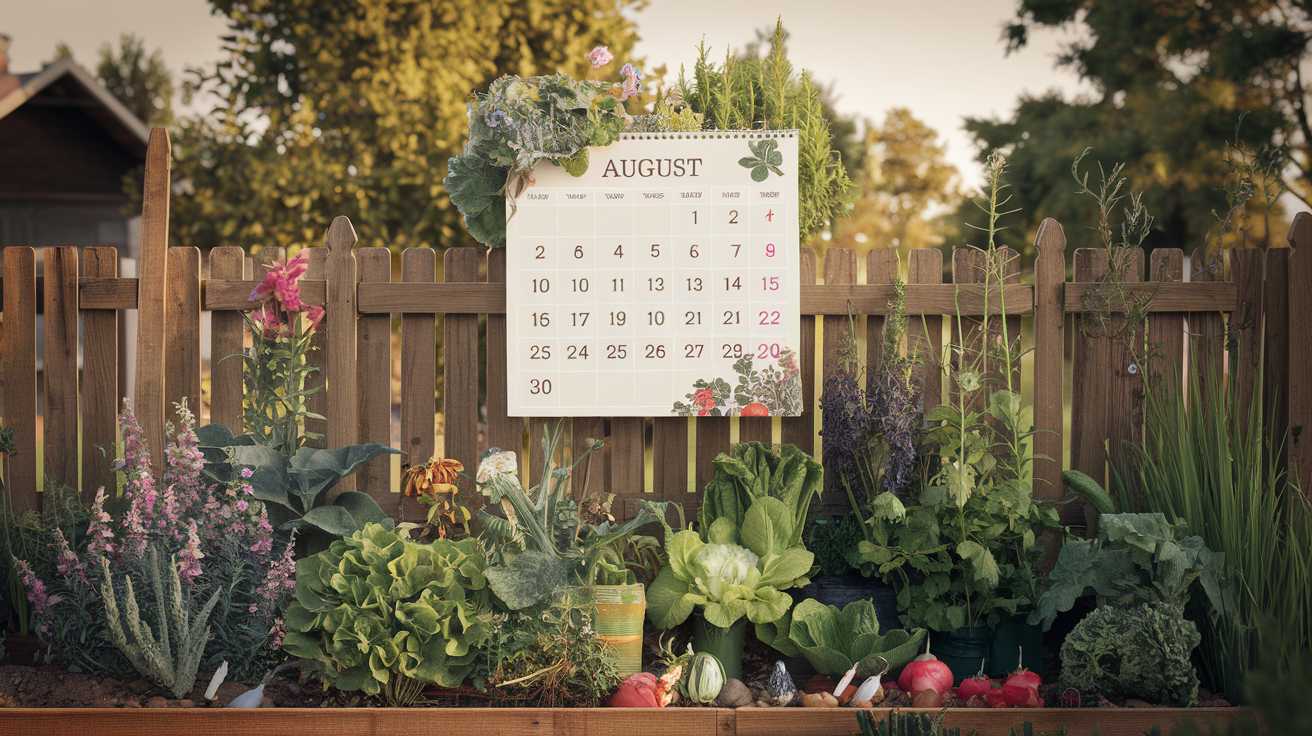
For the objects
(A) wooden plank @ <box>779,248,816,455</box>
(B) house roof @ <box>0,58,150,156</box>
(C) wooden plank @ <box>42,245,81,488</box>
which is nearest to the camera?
(A) wooden plank @ <box>779,248,816,455</box>

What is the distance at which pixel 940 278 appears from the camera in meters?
4.58

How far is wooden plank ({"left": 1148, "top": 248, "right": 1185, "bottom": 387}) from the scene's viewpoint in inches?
180

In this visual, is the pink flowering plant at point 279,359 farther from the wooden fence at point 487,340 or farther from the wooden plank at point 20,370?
the wooden plank at point 20,370

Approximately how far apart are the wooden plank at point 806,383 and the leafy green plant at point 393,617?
1446 mm

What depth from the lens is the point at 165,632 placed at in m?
3.81

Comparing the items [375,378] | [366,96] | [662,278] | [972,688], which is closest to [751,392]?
[662,278]

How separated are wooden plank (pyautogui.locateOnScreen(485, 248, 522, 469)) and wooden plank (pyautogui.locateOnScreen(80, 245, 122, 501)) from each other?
1.54m

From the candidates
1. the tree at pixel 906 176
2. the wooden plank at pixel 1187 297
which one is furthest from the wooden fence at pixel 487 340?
the tree at pixel 906 176

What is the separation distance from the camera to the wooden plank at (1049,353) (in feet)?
15.0

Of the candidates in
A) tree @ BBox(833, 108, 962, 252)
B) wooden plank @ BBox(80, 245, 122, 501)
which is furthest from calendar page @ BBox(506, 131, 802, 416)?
tree @ BBox(833, 108, 962, 252)

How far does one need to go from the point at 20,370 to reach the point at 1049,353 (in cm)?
420

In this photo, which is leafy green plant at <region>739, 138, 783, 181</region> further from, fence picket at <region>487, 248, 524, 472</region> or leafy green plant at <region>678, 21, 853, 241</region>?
fence picket at <region>487, 248, 524, 472</region>

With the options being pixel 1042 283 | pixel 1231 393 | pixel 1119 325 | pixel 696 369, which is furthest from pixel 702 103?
pixel 1231 393

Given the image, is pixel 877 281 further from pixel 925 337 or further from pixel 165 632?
pixel 165 632
